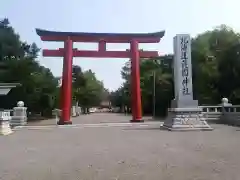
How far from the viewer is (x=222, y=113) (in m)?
20.0

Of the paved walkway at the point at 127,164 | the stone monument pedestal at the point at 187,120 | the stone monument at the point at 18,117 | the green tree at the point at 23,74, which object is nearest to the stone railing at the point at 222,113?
the stone monument pedestal at the point at 187,120

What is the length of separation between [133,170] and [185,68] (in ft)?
33.4

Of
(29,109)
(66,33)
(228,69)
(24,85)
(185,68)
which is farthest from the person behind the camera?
(29,109)

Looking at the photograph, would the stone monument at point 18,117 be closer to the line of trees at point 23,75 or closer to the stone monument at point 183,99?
the line of trees at point 23,75

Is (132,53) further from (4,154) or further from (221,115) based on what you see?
(4,154)

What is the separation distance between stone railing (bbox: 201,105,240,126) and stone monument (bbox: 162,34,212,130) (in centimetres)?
570

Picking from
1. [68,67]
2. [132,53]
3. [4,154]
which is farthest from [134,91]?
[4,154]

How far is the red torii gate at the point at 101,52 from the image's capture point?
68.3 ft

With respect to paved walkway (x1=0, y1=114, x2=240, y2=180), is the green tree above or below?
above

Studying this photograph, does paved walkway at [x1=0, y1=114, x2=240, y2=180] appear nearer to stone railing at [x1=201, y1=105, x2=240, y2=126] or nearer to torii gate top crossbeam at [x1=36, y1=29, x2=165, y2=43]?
stone railing at [x1=201, y1=105, x2=240, y2=126]

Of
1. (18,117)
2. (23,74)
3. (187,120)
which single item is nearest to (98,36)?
(23,74)

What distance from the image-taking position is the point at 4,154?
7262mm

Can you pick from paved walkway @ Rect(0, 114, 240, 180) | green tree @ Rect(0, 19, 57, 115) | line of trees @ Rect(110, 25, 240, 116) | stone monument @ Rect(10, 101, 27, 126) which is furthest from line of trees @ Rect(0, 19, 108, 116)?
paved walkway @ Rect(0, 114, 240, 180)

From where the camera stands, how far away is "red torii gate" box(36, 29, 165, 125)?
20.8 metres
